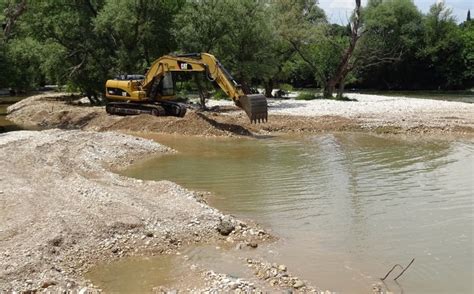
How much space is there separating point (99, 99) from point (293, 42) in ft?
42.3

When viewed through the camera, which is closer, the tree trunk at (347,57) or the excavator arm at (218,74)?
the excavator arm at (218,74)

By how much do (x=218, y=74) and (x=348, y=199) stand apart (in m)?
9.61

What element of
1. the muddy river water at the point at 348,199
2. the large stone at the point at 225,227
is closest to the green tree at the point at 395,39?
the muddy river water at the point at 348,199

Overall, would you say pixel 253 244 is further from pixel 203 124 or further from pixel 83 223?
pixel 203 124

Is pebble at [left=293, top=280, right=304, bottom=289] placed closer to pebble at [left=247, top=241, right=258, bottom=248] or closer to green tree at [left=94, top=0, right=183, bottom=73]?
pebble at [left=247, top=241, right=258, bottom=248]

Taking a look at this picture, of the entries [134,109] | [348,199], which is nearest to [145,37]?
[134,109]

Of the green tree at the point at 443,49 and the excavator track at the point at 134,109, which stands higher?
the green tree at the point at 443,49

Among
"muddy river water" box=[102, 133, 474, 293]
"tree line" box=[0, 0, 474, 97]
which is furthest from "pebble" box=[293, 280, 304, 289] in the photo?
"tree line" box=[0, 0, 474, 97]

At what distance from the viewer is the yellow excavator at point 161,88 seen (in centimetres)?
1933

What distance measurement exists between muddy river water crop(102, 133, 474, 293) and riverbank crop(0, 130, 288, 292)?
0.70m

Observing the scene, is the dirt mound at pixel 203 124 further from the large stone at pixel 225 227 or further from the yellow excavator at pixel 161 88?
the large stone at pixel 225 227

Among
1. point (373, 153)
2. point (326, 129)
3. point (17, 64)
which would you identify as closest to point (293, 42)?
point (326, 129)

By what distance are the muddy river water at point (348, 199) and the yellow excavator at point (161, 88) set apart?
2208mm

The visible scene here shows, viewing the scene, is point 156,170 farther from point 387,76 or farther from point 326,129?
point 387,76
